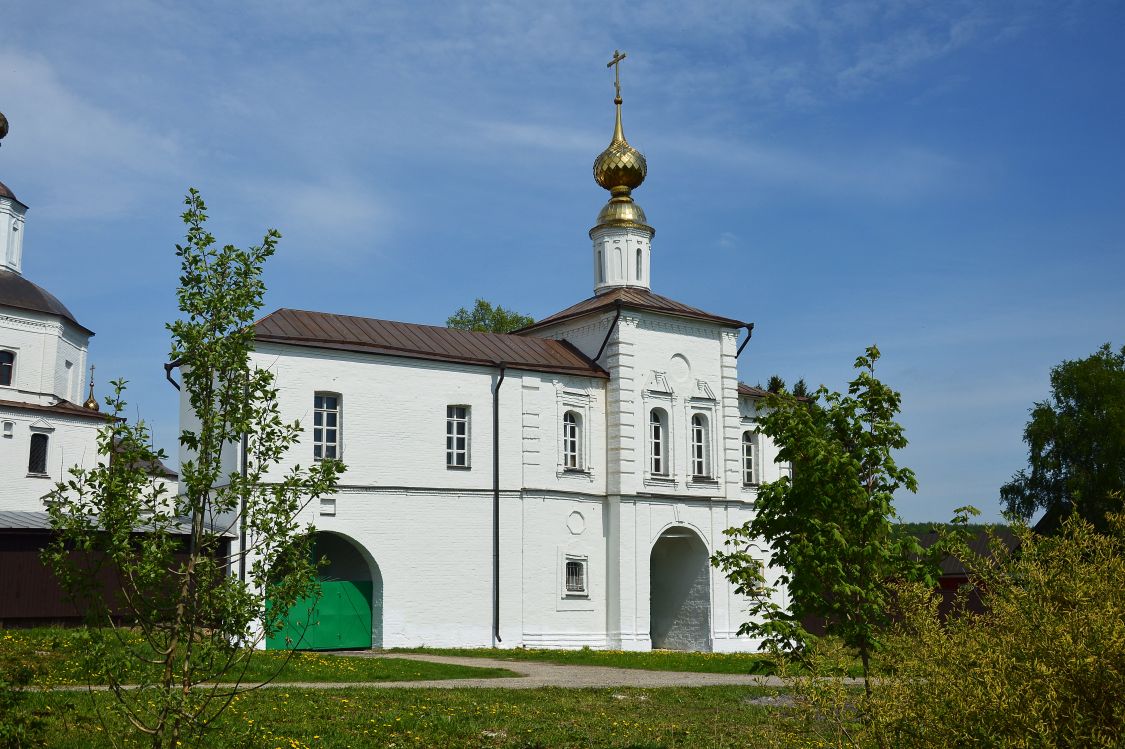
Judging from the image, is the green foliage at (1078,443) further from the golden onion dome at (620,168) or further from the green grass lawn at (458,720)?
the green grass lawn at (458,720)

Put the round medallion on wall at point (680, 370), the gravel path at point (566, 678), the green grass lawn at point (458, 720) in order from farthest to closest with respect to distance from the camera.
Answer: the round medallion on wall at point (680, 370) → the gravel path at point (566, 678) → the green grass lawn at point (458, 720)

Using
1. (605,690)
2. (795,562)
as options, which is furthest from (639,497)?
(795,562)

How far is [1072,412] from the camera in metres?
35.6

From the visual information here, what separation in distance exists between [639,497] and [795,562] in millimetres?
17915

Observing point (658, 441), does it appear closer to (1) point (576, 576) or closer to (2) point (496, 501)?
(1) point (576, 576)

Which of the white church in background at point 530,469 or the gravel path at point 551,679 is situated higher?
the white church in background at point 530,469

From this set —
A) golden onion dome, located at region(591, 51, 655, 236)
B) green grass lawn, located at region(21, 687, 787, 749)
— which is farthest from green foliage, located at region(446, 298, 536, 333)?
green grass lawn, located at region(21, 687, 787, 749)

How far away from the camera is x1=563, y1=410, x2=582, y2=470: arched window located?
25531mm

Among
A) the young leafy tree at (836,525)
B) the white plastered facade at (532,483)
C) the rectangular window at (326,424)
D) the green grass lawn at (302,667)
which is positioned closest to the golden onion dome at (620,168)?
the white plastered facade at (532,483)

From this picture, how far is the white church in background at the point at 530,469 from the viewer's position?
898 inches

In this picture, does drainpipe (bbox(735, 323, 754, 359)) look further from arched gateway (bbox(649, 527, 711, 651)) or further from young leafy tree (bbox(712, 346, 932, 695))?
young leafy tree (bbox(712, 346, 932, 695))

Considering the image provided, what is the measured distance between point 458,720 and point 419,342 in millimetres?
14676

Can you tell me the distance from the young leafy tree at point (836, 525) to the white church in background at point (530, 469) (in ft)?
46.5

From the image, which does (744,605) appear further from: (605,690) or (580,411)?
(605,690)
